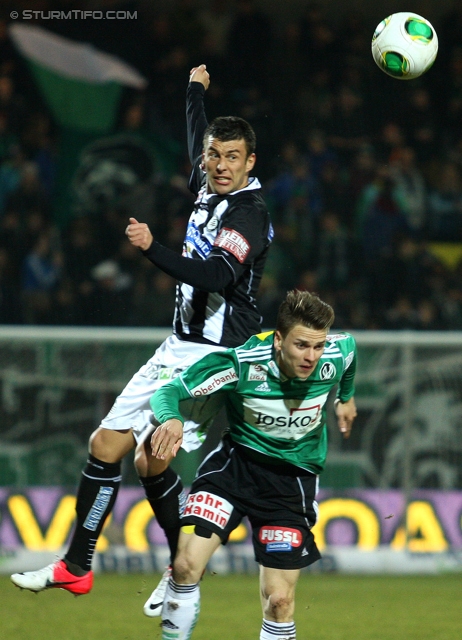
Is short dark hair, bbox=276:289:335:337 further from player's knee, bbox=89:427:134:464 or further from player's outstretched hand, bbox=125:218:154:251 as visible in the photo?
player's knee, bbox=89:427:134:464

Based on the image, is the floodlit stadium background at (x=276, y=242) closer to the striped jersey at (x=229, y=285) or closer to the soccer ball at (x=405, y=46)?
the striped jersey at (x=229, y=285)

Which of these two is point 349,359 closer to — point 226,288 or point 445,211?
point 226,288

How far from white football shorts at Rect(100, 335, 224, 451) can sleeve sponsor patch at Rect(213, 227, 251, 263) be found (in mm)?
506

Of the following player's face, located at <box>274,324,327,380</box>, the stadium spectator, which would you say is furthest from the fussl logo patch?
the stadium spectator

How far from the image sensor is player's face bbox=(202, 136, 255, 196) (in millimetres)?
4809

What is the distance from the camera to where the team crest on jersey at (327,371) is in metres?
4.62

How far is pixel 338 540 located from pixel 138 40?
6.02 metres

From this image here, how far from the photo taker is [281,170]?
10445 millimetres

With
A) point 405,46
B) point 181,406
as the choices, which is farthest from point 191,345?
point 405,46

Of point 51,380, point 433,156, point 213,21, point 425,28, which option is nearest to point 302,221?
point 433,156

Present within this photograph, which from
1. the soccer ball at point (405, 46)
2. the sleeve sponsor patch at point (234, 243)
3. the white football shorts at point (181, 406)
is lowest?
the white football shorts at point (181, 406)

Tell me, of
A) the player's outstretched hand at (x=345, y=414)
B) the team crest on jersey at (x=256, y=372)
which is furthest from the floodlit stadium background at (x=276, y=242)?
the team crest on jersey at (x=256, y=372)

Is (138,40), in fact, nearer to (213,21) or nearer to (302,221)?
(213,21)

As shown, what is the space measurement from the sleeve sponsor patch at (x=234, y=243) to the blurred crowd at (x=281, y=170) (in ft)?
15.8
